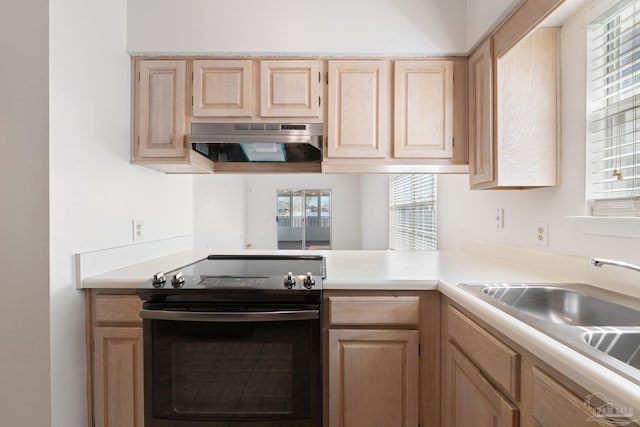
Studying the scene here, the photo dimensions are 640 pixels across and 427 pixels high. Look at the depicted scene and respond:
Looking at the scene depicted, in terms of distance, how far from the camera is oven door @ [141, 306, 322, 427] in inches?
49.1

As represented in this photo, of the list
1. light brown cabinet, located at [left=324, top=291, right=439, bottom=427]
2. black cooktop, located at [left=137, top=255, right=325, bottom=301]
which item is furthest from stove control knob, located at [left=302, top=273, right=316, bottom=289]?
light brown cabinet, located at [left=324, top=291, right=439, bottom=427]

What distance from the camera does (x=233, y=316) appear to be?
1.21 m

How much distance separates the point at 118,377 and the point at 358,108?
168cm

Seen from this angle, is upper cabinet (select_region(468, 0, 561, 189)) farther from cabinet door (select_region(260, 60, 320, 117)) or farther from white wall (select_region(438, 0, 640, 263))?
cabinet door (select_region(260, 60, 320, 117))

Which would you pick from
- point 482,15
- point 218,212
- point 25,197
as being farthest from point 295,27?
point 218,212

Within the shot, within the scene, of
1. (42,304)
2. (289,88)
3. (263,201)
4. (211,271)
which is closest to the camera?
(42,304)

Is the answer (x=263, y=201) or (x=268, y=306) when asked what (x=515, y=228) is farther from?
(x=263, y=201)

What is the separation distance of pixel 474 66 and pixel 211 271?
1677mm

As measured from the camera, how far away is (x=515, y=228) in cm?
163

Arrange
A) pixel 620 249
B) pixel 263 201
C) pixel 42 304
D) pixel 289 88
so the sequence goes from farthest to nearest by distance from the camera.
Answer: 1. pixel 263 201
2. pixel 289 88
3. pixel 42 304
4. pixel 620 249

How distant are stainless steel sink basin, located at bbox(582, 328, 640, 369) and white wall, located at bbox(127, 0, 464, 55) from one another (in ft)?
4.71

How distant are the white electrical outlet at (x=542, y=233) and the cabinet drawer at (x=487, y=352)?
62 cm

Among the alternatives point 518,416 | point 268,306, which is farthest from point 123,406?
point 518,416

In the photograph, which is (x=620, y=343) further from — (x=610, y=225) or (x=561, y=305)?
(x=610, y=225)
